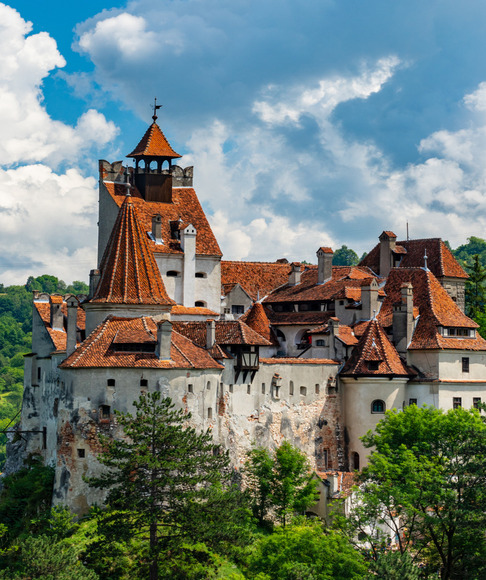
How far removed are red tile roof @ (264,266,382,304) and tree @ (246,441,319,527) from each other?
18221 millimetres

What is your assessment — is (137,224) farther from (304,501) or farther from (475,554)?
(475,554)

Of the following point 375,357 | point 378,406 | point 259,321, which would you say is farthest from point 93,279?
point 378,406

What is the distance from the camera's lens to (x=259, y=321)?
97500mm

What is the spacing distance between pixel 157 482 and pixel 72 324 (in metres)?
18.7

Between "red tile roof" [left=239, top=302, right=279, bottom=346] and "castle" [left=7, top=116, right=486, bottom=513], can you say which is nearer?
"castle" [left=7, top=116, right=486, bottom=513]

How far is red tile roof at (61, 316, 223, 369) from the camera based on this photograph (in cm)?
7625

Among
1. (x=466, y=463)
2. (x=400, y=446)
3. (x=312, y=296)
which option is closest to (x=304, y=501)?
(x=400, y=446)

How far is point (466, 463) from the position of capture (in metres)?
72.7

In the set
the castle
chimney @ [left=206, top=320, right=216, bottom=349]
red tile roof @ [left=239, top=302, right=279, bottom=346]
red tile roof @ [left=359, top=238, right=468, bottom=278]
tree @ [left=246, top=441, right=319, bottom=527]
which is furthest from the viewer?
red tile roof @ [left=359, top=238, right=468, bottom=278]

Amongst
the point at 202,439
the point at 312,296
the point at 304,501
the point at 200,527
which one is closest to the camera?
the point at 200,527

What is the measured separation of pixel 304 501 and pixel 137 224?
2408 cm

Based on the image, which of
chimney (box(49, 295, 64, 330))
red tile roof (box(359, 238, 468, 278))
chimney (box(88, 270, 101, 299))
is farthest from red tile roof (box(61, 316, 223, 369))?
red tile roof (box(359, 238, 468, 278))

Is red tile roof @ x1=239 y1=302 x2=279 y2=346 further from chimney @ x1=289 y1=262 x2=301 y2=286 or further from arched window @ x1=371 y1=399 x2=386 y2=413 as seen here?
arched window @ x1=371 y1=399 x2=386 y2=413

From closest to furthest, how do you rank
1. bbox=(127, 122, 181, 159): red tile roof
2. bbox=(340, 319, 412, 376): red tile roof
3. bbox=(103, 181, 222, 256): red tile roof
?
bbox=(340, 319, 412, 376): red tile roof, bbox=(103, 181, 222, 256): red tile roof, bbox=(127, 122, 181, 159): red tile roof
